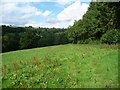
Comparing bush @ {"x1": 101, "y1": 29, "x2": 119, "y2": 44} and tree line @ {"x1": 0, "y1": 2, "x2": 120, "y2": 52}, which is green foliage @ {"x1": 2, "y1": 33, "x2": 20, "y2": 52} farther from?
bush @ {"x1": 101, "y1": 29, "x2": 119, "y2": 44}

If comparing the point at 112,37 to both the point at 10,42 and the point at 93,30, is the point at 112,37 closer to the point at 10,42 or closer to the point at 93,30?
the point at 93,30

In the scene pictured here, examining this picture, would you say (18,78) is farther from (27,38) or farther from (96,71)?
(27,38)

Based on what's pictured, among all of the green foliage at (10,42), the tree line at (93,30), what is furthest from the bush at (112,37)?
the green foliage at (10,42)

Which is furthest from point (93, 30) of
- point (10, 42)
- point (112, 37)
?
point (10, 42)

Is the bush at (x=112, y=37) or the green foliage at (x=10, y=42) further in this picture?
the green foliage at (x=10, y=42)

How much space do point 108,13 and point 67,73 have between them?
21.1 metres

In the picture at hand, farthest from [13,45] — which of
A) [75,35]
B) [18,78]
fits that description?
[18,78]

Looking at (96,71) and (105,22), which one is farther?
(105,22)

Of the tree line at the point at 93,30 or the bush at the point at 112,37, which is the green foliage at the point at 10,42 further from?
the bush at the point at 112,37

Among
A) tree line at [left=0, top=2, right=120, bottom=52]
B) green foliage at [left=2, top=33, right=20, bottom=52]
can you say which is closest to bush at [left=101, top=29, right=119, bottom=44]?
tree line at [left=0, top=2, right=120, bottom=52]

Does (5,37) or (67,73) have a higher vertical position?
(5,37)

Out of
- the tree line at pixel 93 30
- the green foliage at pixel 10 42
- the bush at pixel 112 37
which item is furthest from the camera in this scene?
the green foliage at pixel 10 42

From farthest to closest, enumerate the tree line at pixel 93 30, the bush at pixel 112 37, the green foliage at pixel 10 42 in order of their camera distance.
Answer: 1. the green foliage at pixel 10 42
2. the tree line at pixel 93 30
3. the bush at pixel 112 37

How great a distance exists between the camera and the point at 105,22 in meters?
25.3
